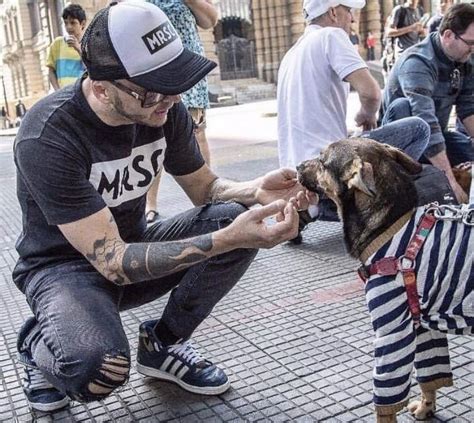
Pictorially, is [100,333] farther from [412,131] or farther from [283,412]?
[412,131]

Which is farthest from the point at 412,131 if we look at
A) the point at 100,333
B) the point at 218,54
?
the point at 218,54

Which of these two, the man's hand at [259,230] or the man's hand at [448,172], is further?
the man's hand at [448,172]

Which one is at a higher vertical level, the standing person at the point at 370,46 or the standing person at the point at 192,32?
the standing person at the point at 192,32

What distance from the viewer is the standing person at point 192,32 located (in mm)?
5676

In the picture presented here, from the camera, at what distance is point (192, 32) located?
18.9 feet

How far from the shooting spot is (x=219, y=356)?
3338mm

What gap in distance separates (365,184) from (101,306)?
3.69ft

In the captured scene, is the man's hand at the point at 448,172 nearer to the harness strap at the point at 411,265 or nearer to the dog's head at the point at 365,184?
the dog's head at the point at 365,184

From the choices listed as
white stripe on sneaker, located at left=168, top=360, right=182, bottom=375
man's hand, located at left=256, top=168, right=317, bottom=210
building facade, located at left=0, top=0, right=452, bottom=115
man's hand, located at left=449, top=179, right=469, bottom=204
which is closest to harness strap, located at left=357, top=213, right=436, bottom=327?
man's hand, located at left=256, top=168, right=317, bottom=210

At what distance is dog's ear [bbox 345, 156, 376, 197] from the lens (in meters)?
2.47

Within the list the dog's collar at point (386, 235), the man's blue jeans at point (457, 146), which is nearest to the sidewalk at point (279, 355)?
the dog's collar at point (386, 235)

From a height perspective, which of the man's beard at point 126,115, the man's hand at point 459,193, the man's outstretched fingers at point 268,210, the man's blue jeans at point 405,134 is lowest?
the man's hand at point 459,193

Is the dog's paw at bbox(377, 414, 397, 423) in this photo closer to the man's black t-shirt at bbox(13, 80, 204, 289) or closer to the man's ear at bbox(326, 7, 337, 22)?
the man's black t-shirt at bbox(13, 80, 204, 289)

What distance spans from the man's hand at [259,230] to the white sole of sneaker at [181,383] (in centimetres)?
77
